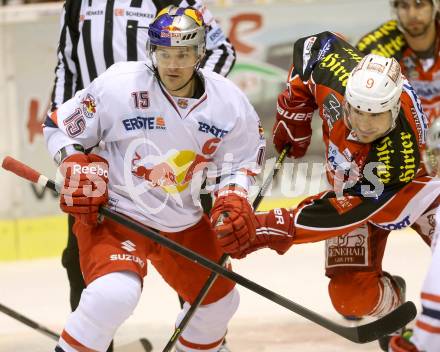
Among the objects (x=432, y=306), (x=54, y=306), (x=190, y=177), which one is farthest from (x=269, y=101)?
(x=432, y=306)

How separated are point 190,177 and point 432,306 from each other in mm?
1226

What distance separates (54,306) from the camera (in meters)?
4.84

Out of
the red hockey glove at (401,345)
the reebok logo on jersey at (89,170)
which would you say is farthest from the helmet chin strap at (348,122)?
the red hockey glove at (401,345)

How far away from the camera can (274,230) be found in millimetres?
3633

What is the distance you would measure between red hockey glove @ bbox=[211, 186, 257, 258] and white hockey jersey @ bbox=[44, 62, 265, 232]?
4.1 inches

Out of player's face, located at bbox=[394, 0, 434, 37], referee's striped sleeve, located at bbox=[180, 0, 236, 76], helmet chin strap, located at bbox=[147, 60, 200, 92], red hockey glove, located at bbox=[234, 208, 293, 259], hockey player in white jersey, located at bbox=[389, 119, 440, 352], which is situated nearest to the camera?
hockey player in white jersey, located at bbox=[389, 119, 440, 352]

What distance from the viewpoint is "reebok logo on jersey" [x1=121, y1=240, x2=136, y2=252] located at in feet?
11.4

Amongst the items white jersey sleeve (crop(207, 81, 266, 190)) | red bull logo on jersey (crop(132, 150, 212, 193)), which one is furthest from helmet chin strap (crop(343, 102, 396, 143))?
red bull logo on jersey (crop(132, 150, 212, 193))

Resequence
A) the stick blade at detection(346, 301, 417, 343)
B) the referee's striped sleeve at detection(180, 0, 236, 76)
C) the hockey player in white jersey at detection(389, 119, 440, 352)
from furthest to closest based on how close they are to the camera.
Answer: the referee's striped sleeve at detection(180, 0, 236, 76)
the stick blade at detection(346, 301, 417, 343)
the hockey player in white jersey at detection(389, 119, 440, 352)

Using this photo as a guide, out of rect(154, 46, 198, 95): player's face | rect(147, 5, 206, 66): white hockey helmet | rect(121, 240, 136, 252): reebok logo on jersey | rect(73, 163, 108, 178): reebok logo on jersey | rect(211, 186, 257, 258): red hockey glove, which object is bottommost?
rect(121, 240, 136, 252): reebok logo on jersey

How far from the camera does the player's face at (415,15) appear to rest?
15.0 feet

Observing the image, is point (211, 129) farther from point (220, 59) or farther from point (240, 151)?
point (220, 59)

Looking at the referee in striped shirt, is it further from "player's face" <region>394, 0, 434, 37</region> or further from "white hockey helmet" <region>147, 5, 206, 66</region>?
"player's face" <region>394, 0, 434, 37</region>

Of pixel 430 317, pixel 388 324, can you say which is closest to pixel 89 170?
pixel 388 324
